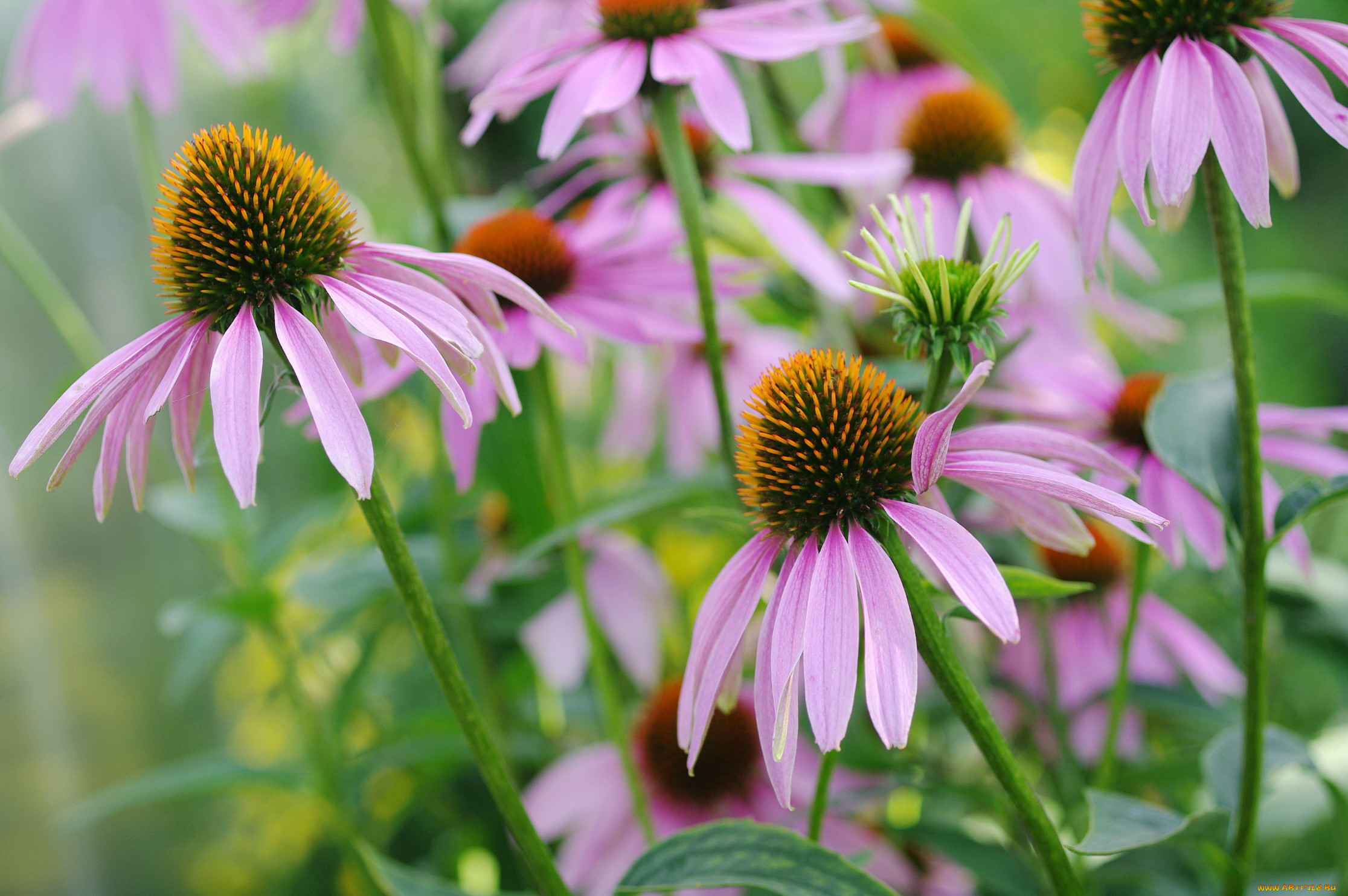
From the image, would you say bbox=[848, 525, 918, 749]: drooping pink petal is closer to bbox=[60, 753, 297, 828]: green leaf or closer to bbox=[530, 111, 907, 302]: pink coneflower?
bbox=[530, 111, 907, 302]: pink coneflower

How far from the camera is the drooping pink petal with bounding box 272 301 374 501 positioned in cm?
26

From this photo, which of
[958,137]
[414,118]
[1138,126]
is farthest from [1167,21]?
[414,118]

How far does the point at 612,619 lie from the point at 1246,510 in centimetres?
39

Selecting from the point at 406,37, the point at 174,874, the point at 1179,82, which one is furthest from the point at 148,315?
the point at 1179,82

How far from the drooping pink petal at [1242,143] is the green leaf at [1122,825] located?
0.62ft

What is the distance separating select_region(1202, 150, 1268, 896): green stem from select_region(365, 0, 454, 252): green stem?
0.36 meters

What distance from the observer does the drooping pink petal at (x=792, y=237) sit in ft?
1.60

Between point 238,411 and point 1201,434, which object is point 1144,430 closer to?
point 1201,434

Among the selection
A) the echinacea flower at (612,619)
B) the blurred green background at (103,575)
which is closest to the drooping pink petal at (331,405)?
the echinacea flower at (612,619)

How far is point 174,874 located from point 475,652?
112cm

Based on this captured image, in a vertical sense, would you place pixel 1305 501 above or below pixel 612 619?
above

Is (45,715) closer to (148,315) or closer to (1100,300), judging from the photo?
(148,315)

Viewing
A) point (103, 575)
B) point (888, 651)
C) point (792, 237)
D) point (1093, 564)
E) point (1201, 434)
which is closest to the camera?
point (888, 651)

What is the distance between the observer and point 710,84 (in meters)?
0.40
